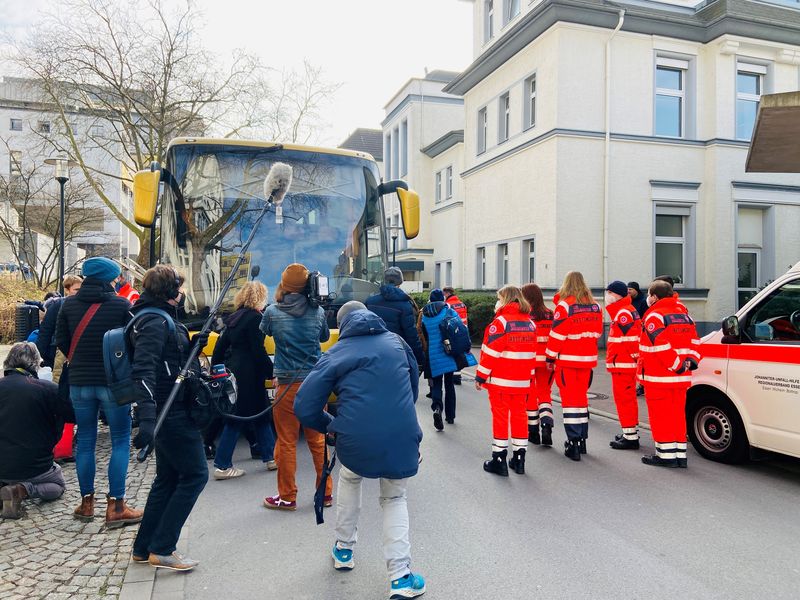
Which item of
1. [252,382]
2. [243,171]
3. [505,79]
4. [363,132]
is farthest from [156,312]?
[363,132]

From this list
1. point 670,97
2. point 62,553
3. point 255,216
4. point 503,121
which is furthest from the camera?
point 503,121

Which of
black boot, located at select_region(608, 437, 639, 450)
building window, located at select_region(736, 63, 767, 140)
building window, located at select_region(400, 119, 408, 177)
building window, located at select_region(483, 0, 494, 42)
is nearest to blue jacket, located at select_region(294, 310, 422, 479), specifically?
black boot, located at select_region(608, 437, 639, 450)

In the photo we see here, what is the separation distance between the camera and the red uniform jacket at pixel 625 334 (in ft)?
22.7

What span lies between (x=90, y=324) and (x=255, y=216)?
2.94 meters

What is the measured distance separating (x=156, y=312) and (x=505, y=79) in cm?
1746

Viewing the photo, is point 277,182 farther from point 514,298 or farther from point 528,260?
point 528,260

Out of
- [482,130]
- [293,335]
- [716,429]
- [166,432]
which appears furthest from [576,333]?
[482,130]

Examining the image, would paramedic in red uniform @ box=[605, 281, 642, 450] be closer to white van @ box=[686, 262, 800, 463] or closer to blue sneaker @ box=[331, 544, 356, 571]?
white van @ box=[686, 262, 800, 463]

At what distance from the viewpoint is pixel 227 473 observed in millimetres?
5883

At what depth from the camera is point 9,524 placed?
462 centimetres

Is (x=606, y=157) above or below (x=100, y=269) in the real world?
above

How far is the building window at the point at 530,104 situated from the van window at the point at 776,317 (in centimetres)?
1289

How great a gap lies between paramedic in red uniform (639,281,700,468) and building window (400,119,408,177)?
92.8 ft

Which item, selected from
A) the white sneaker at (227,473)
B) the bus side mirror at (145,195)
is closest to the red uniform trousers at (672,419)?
the white sneaker at (227,473)
